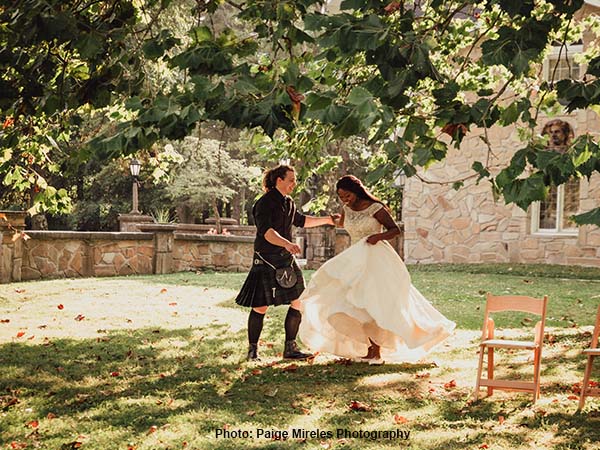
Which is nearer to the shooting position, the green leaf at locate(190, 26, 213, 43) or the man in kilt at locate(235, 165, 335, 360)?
the green leaf at locate(190, 26, 213, 43)

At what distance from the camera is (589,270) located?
18.0m

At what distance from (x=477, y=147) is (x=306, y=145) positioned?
13080mm

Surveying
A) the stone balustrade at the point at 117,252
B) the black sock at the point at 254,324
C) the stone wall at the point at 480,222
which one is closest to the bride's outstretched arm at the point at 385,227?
the black sock at the point at 254,324

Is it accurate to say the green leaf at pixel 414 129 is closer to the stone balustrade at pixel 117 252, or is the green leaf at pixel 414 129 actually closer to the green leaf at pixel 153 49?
the green leaf at pixel 153 49

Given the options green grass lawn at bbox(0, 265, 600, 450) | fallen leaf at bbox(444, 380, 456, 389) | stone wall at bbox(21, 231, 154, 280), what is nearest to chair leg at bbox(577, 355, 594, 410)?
green grass lawn at bbox(0, 265, 600, 450)

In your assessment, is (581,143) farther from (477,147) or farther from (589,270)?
(477,147)

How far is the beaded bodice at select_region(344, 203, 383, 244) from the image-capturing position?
7.24 m

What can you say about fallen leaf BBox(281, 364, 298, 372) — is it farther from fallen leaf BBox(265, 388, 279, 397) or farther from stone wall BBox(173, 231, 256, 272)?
stone wall BBox(173, 231, 256, 272)

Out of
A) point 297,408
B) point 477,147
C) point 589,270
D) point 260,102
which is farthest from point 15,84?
point 477,147

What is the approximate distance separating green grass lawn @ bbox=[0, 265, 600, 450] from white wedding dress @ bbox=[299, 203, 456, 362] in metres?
0.24

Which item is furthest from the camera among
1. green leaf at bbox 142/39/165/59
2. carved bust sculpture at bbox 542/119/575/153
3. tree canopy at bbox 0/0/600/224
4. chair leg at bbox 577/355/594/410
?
carved bust sculpture at bbox 542/119/575/153

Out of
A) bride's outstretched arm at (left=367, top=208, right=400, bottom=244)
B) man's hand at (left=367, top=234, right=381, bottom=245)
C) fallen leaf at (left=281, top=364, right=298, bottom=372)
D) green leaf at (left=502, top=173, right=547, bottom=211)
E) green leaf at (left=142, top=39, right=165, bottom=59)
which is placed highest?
green leaf at (left=142, top=39, right=165, bottom=59)

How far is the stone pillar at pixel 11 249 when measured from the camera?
13.9 meters

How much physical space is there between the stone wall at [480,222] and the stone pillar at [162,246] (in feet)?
23.8
